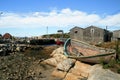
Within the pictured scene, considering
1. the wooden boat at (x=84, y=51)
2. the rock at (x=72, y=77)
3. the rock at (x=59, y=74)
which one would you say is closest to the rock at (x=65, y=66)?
the rock at (x=59, y=74)

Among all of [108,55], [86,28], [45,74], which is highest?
[86,28]

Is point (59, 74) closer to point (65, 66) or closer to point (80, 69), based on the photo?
point (65, 66)

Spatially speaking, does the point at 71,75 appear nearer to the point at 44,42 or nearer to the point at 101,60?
the point at 101,60

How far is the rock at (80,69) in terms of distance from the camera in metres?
18.5

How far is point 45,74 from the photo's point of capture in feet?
64.7

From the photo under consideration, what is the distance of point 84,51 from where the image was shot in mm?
25156

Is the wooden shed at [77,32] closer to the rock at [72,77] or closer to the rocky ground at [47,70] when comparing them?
the rocky ground at [47,70]

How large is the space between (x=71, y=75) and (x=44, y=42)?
45.2 m

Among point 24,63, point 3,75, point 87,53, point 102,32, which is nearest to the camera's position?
point 3,75

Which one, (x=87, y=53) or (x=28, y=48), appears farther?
(x=28, y=48)

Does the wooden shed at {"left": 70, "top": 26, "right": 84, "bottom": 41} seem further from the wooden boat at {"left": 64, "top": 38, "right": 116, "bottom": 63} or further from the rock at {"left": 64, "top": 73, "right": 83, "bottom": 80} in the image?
the rock at {"left": 64, "top": 73, "right": 83, "bottom": 80}

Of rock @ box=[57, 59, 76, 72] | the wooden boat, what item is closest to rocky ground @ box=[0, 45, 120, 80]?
rock @ box=[57, 59, 76, 72]

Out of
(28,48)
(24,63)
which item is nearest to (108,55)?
(24,63)

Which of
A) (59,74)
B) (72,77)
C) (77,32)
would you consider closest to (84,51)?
(59,74)
